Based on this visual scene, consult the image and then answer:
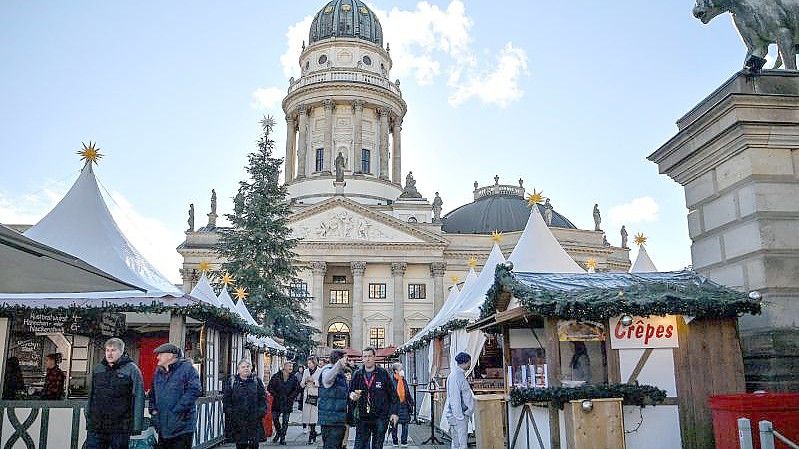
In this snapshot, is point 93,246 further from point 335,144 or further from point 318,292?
point 335,144

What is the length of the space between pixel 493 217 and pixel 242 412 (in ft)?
179

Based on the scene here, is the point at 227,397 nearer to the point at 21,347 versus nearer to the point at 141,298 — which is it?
the point at 141,298

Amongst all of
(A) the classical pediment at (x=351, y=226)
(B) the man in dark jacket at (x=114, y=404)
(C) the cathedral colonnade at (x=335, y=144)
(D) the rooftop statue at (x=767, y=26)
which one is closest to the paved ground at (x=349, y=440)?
(B) the man in dark jacket at (x=114, y=404)

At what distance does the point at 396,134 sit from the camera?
67312 millimetres

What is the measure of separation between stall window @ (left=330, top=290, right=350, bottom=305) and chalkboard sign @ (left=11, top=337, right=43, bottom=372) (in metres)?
42.3

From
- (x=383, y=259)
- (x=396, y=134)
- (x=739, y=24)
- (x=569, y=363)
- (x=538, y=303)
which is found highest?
(x=396, y=134)

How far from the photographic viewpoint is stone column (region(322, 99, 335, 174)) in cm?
6241

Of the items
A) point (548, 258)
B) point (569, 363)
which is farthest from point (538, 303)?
point (548, 258)

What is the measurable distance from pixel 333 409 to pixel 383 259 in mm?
45378

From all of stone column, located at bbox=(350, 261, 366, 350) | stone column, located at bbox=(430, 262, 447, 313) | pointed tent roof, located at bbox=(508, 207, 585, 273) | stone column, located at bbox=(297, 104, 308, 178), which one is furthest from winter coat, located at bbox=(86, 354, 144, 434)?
stone column, located at bbox=(297, 104, 308, 178)

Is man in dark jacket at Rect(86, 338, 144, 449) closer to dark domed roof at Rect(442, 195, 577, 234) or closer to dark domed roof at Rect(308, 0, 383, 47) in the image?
dark domed roof at Rect(442, 195, 577, 234)

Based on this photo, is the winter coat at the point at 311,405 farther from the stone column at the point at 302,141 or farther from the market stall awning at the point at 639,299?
the stone column at the point at 302,141

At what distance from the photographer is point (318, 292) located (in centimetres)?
5375

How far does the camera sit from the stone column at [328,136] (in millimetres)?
62406
